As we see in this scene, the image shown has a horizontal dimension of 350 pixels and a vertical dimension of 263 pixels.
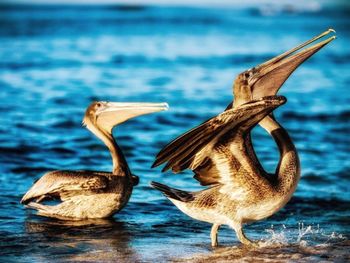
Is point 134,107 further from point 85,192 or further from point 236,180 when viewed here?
point 236,180

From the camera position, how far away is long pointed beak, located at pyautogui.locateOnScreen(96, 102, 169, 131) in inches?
296

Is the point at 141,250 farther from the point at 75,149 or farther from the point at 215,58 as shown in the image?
the point at 215,58

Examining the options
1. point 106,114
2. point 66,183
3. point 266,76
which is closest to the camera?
point 266,76

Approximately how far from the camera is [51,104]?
15.2 metres

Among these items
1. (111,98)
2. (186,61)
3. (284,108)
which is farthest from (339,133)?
(186,61)

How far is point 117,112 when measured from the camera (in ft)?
26.1

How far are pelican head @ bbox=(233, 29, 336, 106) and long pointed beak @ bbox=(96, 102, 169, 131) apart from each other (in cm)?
106

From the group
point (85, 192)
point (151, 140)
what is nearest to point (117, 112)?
point (85, 192)

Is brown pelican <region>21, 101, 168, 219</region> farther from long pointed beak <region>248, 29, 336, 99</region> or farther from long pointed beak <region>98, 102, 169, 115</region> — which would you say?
long pointed beak <region>248, 29, 336, 99</region>

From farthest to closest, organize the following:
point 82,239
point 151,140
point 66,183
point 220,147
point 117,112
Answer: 1. point 151,140
2. point 117,112
3. point 66,183
4. point 82,239
5. point 220,147

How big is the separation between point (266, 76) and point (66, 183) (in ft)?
7.01

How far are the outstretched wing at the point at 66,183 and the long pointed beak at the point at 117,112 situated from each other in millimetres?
623

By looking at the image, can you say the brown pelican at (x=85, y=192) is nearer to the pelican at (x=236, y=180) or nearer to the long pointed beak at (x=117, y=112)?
the long pointed beak at (x=117, y=112)

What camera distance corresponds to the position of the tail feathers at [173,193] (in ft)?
20.8
